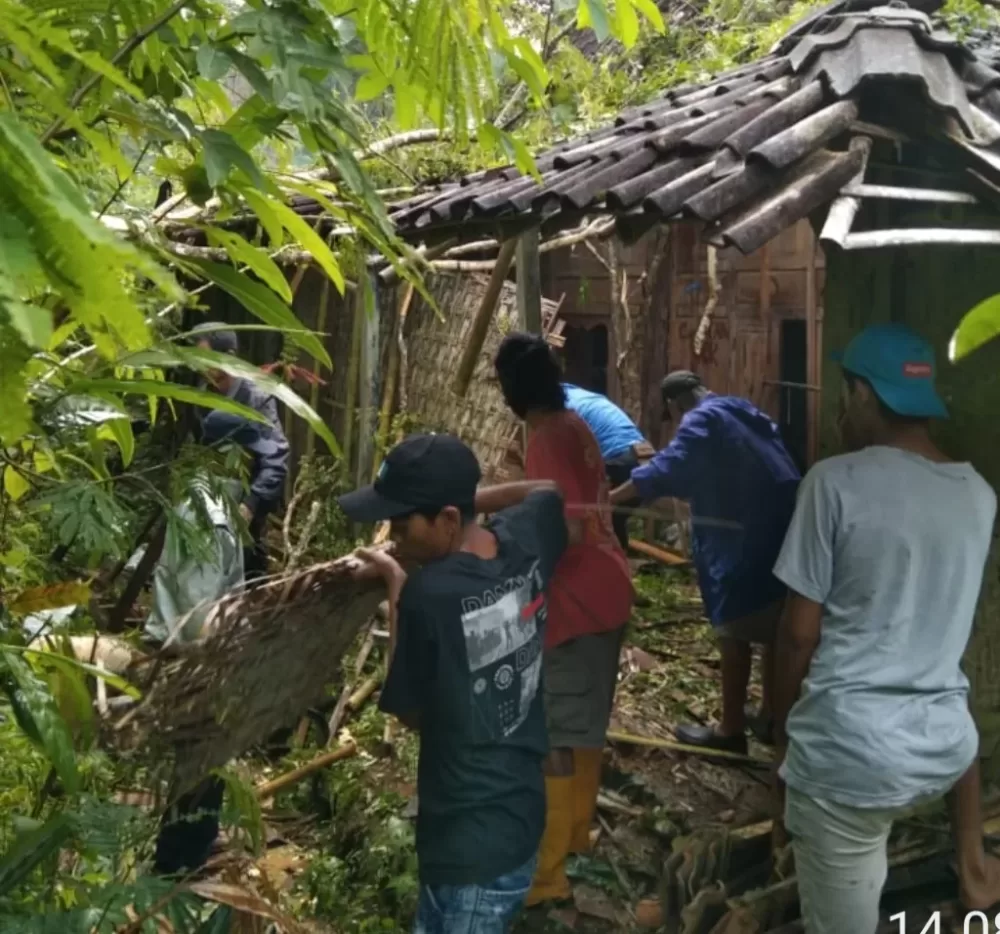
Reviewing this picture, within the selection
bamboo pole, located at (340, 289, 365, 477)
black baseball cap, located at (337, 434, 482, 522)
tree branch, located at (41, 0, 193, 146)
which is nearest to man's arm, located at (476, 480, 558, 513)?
black baseball cap, located at (337, 434, 482, 522)

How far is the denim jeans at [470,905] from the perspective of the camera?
107 inches

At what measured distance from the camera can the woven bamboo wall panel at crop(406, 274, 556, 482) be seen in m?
6.36

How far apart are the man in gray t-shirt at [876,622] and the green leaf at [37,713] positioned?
81.3 inches

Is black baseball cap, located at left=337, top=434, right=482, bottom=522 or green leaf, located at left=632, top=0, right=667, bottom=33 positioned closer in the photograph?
green leaf, located at left=632, top=0, right=667, bottom=33

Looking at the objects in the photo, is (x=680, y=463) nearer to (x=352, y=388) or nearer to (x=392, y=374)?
(x=392, y=374)

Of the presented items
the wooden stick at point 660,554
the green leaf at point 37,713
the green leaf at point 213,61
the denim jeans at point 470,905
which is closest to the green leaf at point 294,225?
the green leaf at point 213,61

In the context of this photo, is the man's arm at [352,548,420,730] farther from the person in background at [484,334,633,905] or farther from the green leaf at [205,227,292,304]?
the person in background at [484,334,633,905]

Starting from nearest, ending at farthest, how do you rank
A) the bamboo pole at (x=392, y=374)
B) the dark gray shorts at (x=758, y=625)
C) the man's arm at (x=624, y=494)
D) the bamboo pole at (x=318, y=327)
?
the dark gray shorts at (x=758, y=625)
the man's arm at (x=624, y=494)
the bamboo pole at (x=392, y=374)
the bamboo pole at (x=318, y=327)

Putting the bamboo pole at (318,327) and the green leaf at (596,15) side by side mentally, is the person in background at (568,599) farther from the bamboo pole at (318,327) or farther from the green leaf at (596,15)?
the bamboo pole at (318,327)

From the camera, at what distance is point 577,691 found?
416 cm

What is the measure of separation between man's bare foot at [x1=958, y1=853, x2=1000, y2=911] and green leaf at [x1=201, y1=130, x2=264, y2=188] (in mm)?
3316

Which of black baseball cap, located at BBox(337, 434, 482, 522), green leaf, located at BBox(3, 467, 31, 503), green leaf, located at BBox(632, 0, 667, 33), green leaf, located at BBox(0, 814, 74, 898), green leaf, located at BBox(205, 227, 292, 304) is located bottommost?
green leaf, located at BBox(0, 814, 74, 898)

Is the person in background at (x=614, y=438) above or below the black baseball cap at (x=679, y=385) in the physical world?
below

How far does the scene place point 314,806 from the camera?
5312 mm
